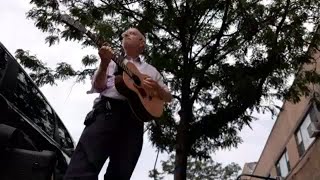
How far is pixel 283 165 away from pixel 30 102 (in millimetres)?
17807

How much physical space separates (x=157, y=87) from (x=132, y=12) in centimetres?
481

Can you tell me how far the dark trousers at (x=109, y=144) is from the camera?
2.93 m

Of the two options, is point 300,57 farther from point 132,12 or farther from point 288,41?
point 132,12

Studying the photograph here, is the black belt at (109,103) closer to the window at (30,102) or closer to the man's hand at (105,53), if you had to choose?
the man's hand at (105,53)

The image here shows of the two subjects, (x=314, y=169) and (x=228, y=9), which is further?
(x=314, y=169)

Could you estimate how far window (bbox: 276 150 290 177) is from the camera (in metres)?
19.8

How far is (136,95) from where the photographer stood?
10.7ft

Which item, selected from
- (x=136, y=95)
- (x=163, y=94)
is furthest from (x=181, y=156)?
(x=136, y=95)

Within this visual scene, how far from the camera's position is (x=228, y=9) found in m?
8.15

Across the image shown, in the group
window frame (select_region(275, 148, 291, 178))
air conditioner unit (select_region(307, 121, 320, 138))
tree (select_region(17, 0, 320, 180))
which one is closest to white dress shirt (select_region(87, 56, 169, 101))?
tree (select_region(17, 0, 320, 180))

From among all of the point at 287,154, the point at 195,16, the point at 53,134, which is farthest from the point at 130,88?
the point at 287,154

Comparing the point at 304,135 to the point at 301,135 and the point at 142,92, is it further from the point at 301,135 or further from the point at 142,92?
the point at 142,92

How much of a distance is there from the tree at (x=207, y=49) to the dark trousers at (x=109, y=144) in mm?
4342

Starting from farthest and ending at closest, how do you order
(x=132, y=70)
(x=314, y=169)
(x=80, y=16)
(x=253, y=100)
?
1. (x=314, y=169)
2. (x=80, y=16)
3. (x=253, y=100)
4. (x=132, y=70)
